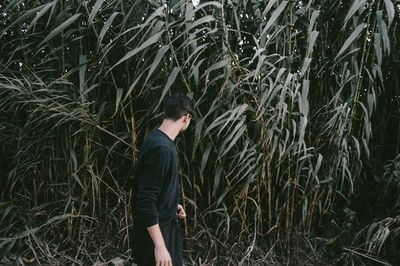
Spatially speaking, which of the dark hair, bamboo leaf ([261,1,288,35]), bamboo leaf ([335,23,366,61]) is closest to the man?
the dark hair

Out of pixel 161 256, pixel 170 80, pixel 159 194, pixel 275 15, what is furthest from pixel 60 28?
pixel 161 256

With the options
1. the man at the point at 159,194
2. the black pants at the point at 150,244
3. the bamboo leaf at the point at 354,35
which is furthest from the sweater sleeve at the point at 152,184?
the bamboo leaf at the point at 354,35

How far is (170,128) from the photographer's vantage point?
7.12ft

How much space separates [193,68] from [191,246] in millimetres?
1024

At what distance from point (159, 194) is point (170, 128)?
25 cm

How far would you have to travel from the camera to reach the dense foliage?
10.3ft

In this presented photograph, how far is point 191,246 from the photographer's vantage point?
3344 mm

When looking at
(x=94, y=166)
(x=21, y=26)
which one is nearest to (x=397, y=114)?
(x=94, y=166)

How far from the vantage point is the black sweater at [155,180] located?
2051 millimetres

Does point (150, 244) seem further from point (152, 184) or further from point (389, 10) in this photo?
point (389, 10)

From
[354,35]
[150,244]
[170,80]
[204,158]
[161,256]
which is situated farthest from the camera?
Result: [354,35]

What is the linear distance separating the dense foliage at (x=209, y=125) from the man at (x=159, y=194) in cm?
86

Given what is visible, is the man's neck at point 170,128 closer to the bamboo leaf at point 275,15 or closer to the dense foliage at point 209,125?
the dense foliage at point 209,125

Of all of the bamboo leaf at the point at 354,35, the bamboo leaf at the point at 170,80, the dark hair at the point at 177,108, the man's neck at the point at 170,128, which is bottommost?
the bamboo leaf at the point at 170,80
